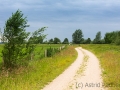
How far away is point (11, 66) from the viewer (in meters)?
14.1

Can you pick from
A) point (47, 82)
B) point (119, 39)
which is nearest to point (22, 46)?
point (47, 82)

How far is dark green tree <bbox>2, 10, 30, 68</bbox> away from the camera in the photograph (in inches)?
548

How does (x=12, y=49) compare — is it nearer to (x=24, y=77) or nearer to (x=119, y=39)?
(x=24, y=77)

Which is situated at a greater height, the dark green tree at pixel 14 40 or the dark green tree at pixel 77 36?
the dark green tree at pixel 77 36

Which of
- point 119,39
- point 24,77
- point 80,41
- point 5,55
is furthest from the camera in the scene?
point 80,41

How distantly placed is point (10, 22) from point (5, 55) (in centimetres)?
211

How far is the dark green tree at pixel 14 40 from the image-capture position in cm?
1393

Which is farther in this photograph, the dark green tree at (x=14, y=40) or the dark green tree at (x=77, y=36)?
the dark green tree at (x=77, y=36)

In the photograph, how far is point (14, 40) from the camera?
46.0 feet

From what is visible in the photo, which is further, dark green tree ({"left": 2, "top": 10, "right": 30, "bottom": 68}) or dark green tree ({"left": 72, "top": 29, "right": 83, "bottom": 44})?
dark green tree ({"left": 72, "top": 29, "right": 83, "bottom": 44})

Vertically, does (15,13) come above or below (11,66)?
above

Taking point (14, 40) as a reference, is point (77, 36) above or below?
above

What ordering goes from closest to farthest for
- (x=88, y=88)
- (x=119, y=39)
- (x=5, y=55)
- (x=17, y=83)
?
(x=88, y=88) < (x=17, y=83) < (x=5, y=55) < (x=119, y=39)

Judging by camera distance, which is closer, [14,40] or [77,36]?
[14,40]
